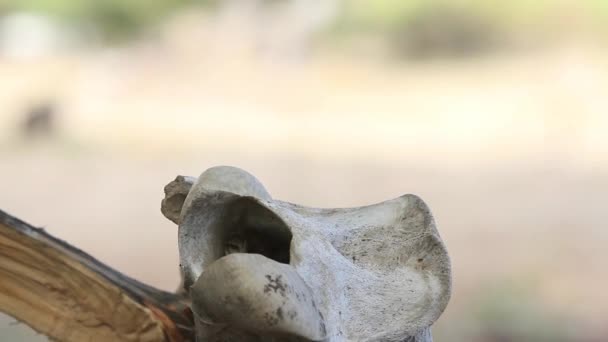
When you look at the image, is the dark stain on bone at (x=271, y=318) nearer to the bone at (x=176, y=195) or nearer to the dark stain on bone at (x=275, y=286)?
the dark stain on bone at (x=275, y=286)

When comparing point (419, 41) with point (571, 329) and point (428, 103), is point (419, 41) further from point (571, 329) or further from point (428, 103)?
point (571, 329)

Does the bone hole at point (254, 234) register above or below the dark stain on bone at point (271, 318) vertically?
above

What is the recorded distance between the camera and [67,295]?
526 millimetres

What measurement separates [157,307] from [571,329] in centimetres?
63

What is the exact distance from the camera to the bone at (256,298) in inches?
13.5

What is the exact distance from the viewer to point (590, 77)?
1.08 m

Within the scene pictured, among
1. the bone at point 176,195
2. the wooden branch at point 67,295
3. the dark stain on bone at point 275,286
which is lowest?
the wooden branch at point 67,295

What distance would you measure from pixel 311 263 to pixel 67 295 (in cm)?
22

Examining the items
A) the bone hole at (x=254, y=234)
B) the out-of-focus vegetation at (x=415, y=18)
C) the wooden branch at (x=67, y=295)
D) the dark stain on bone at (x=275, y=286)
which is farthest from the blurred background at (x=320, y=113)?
the dark stain on bone at (x=275, y=286)

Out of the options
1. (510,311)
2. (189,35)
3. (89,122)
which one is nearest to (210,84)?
(189,35)

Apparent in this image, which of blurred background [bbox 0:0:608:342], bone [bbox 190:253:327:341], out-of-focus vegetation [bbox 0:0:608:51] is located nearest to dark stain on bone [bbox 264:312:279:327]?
bone [bbox 190:253:327:341]

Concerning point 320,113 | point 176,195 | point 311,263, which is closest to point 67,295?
point 176,195

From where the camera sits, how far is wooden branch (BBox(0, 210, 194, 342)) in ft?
1.70

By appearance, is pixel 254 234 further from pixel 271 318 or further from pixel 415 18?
pixel 415 18
